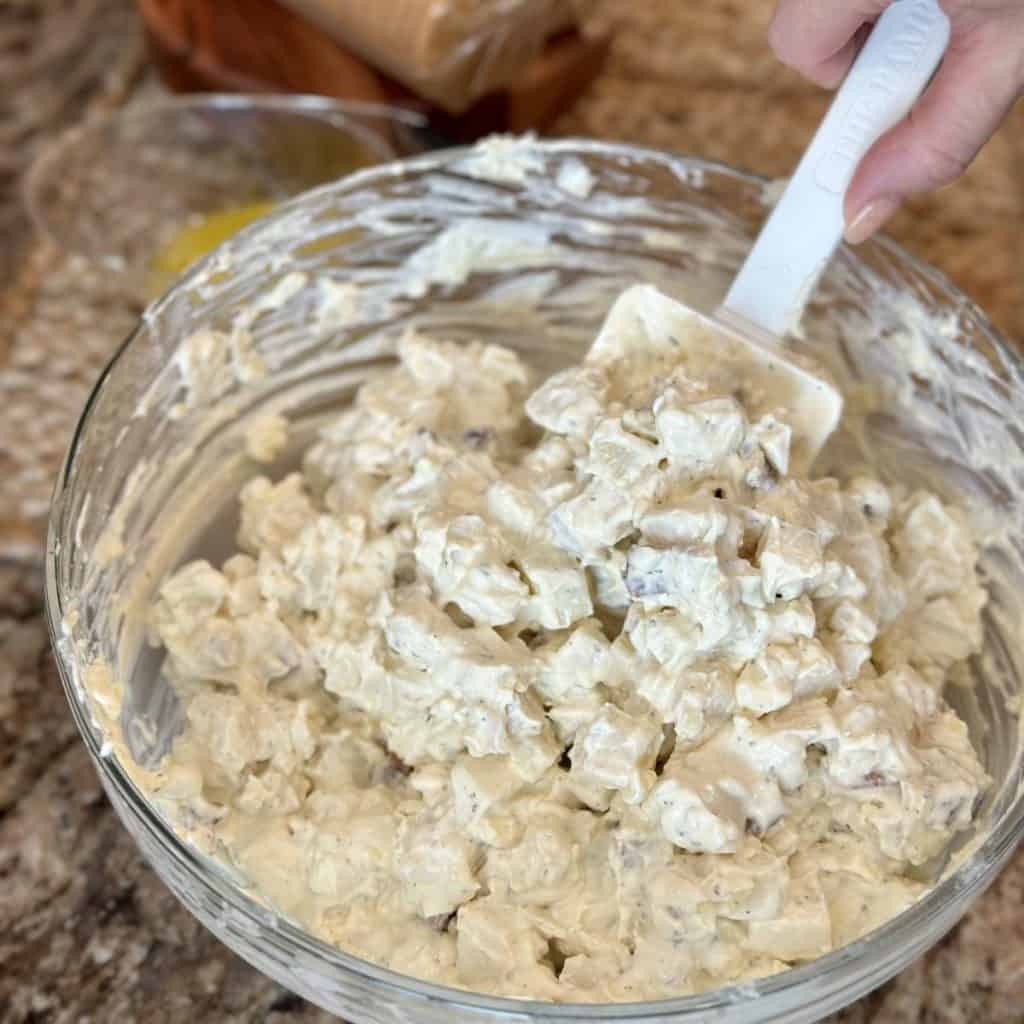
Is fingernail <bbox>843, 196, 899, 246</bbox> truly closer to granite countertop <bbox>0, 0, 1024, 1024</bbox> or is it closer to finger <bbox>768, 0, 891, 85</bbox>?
finger <bbox>768, 0, 891, 85</bbox>

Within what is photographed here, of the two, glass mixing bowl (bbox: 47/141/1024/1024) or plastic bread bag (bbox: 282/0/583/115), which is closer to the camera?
glass mixing bowl (bbox: 47/141/1024/1024)

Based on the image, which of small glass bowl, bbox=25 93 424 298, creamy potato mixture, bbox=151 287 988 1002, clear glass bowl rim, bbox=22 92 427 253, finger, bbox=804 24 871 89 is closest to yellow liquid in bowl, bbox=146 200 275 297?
small glass bowl, bbox=25 93 424 298

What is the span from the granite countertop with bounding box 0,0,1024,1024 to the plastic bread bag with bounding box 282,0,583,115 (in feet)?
0.66

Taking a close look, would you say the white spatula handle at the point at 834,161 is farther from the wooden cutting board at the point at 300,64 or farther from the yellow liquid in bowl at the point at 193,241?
the yellow liquid in bowl at the point at 193,241

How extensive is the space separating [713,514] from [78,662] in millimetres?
444

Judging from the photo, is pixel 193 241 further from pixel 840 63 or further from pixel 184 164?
pixel 840 63

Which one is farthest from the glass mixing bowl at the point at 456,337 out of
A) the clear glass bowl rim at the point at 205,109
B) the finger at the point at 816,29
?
the clear glass bowl rim at the point at 205,109

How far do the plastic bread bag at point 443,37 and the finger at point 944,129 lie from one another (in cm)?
52

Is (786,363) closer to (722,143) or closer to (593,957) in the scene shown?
(593,957)

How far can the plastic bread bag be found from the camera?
1.31 metres

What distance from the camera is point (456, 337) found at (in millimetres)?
1268

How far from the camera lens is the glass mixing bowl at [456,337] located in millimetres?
982

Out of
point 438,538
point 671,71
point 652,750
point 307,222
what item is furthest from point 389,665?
point 671,71

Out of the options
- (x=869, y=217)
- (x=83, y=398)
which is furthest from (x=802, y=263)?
(x=83, y=398)
